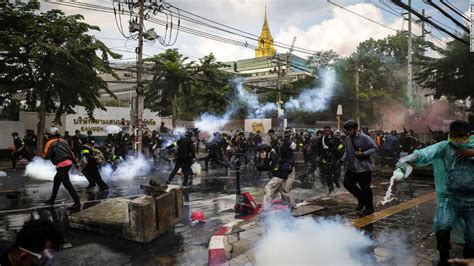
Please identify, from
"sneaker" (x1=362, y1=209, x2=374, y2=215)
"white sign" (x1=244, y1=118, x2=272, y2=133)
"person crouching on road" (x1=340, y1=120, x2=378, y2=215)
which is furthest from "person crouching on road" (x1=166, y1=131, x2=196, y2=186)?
"white sign" (x1=244, y1=118, x2=272, y2=133)

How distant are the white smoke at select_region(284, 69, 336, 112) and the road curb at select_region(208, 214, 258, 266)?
121ft

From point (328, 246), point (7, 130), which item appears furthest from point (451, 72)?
point (7, 130)

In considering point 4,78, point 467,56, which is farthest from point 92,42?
point 467,56

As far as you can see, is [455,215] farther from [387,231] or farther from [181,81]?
[181,81]

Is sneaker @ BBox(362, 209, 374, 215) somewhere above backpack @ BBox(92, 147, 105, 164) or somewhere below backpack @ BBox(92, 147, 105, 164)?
below

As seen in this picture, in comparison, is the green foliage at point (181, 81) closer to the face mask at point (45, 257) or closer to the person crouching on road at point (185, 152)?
the person crouching on road at point (185, 152)

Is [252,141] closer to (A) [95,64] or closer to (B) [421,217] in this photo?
(A) [95,64]

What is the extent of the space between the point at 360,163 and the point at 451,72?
51.7ft

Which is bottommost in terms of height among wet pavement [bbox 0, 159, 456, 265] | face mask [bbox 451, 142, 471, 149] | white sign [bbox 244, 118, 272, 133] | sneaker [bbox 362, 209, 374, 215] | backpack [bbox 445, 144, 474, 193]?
wet pavement [bbox 0, 159, 456, 265]

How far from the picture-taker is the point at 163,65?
27.0 meters

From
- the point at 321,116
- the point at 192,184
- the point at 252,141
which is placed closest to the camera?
the point at 192,184

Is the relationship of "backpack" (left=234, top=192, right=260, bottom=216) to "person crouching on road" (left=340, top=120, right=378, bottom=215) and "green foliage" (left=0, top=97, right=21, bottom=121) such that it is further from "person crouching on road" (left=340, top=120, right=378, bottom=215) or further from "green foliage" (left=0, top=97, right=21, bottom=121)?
"green foliage" (left=0, top=97, right=21, bottom=121)

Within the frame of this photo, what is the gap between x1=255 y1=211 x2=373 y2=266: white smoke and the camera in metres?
4.49

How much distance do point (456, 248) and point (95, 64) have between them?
17.5 meters
